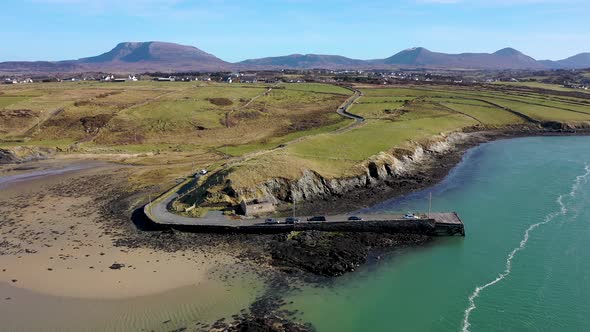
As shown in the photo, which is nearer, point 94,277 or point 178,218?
point 94,277

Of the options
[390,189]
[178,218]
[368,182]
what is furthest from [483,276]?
[178,218]

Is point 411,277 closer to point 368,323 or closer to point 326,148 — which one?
point 368,323

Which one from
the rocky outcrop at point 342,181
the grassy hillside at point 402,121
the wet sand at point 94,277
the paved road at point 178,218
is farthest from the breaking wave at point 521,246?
the grassy hillside at point 402,121

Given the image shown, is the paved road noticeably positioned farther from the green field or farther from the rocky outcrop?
the green field

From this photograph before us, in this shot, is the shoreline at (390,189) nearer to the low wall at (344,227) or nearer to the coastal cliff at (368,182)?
the coastal cliff at (368,182)

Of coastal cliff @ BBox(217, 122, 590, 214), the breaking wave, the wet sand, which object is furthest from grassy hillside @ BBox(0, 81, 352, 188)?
the breaking wave

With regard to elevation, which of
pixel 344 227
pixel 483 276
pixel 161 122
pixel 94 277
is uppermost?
pixel 161 122

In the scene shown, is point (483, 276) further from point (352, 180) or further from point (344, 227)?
point (352, 180)
